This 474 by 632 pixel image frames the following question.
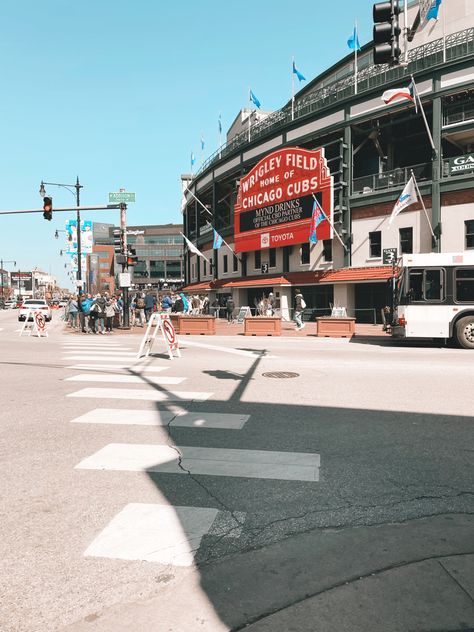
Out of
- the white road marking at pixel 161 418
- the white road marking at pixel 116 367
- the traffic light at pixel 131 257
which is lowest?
the white road marking at pixel 161 418

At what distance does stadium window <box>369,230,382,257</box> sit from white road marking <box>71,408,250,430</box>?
23170 mm

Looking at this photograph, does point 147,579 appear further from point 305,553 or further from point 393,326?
point 393,326

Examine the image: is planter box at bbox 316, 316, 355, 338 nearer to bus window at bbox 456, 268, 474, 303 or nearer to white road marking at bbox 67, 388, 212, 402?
bus window at bbox 456, 268, 474, 303

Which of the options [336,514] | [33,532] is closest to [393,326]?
[336,514]

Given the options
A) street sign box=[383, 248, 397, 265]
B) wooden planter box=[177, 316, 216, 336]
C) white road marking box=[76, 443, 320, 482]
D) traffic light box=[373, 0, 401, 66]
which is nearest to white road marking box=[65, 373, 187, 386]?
white road marking box=[76, 443, 320, 482]

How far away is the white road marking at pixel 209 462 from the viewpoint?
461cm

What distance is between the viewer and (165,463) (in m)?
4.88

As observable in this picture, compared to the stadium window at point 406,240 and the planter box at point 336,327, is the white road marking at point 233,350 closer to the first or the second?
the planter box at point 336,327

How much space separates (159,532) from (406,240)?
84.0 feet

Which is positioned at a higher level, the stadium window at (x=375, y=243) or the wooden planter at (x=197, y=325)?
the stadium window at (x=375, y=243)

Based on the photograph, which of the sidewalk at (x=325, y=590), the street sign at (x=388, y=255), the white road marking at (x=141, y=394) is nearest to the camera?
the sidewalk at (x=325, y=590)

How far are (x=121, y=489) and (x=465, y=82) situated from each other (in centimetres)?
2644

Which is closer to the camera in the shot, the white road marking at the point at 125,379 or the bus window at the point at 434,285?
the white road marking at the point at 125,379

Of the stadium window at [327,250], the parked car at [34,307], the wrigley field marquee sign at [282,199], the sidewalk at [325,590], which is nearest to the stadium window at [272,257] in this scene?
the wrigley field marquee sign at [282,199]
